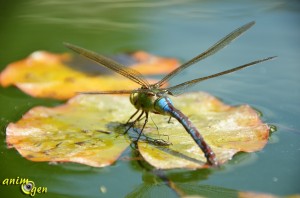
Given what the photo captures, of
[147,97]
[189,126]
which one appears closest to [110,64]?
[147,97]

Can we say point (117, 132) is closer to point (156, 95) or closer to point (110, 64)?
point (156, 95)

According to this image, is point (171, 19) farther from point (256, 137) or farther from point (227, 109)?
point (256, 137)

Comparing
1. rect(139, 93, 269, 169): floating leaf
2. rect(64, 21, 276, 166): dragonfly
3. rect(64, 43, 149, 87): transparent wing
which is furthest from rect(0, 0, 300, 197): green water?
Answer: rect(64, 43, 149, 87): transparent wing

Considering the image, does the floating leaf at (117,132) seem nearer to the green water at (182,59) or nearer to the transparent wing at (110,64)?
the green water at (182,59)

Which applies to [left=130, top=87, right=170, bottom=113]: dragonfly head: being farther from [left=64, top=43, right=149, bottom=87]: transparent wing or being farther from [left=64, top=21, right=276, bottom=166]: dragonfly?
[left=64, top=43, right=149, bottom=87]: transparent wing

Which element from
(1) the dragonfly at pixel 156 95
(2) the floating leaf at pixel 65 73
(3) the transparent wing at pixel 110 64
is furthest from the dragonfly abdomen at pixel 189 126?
(2) the floating leaf at pixel 65 73

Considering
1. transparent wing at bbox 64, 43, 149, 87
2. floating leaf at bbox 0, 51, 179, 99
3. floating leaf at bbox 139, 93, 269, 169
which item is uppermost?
transparent wing at bbox 64, 43, 149, 87
